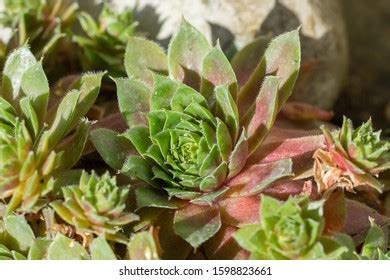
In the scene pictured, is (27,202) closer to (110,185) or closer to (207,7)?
(110,185)

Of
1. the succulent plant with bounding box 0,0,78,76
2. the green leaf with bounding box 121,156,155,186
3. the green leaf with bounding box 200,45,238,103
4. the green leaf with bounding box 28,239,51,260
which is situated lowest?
the green leaf with bounding box 28,239,51,260

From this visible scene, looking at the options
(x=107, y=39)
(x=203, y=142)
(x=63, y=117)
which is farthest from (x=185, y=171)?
(x=107, y=39)

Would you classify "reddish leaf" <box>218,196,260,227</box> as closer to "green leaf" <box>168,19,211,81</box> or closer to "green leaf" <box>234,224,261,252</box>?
"green leaf" <box>234,224,261,252</box>

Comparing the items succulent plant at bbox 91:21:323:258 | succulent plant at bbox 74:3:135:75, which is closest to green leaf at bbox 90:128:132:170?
succulent plant at bbox 91:21:323:258

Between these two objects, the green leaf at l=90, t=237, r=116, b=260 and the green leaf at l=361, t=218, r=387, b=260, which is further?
the green leaf at l=361, t=218, r=387, b=260

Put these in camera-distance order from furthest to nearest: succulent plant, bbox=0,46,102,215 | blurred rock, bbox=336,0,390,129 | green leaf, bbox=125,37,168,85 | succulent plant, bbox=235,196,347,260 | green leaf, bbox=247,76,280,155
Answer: blurred rock, bbox=336,0,390,129, green leaf, bbox=125,37,168,85, green leaf, bbox=247,76,280,155, succulent plant, bbox=0,46,102,215, succulent plant, bbox=235,196,347,260

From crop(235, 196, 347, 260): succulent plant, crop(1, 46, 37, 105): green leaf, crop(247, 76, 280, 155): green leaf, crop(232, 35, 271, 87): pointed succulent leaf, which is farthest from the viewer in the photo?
crop(232, 35, 271, 87): pointed succulent leaf

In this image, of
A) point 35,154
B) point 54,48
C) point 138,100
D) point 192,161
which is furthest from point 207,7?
point 35,154

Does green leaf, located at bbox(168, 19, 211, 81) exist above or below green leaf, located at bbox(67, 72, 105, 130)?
above
